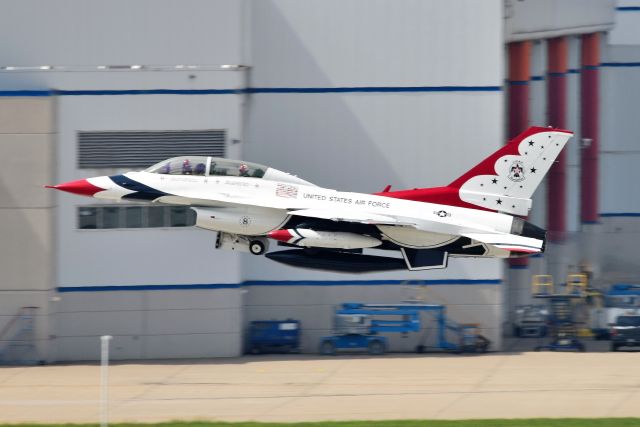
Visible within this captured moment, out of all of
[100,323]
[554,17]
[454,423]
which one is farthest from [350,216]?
[554,17]

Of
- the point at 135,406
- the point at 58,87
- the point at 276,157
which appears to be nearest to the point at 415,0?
the point at 276,157

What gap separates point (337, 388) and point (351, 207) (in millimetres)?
5713

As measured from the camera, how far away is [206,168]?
32688 millimetres

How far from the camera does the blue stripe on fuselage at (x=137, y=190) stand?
32.7 m

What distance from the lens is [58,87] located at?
3947 cm

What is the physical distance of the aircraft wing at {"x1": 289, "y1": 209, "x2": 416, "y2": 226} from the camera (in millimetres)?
32125

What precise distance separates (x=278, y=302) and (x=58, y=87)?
10529mm

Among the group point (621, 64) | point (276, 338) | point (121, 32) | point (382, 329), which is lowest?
point (276, 338)

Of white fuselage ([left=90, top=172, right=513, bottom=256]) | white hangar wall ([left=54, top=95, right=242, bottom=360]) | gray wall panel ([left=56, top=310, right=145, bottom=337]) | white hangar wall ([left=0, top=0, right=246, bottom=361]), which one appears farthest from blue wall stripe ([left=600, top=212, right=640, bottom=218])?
gray wall panel ([left=56, top=310, right=145, bottom=337])

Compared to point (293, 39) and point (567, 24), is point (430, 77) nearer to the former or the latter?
point (293, 39)

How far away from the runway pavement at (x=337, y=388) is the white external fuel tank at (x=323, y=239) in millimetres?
4341

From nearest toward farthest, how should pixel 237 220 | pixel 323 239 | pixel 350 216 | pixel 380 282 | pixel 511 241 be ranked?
pixel 511 241, pixel 323 239, pixel 237 220, pixel 350 216, pixel 380 282

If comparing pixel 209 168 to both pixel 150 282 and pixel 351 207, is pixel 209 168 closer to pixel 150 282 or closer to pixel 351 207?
→ pixel 351 207

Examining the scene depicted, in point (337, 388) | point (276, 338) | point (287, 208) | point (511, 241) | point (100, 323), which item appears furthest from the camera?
point (276, 338)
